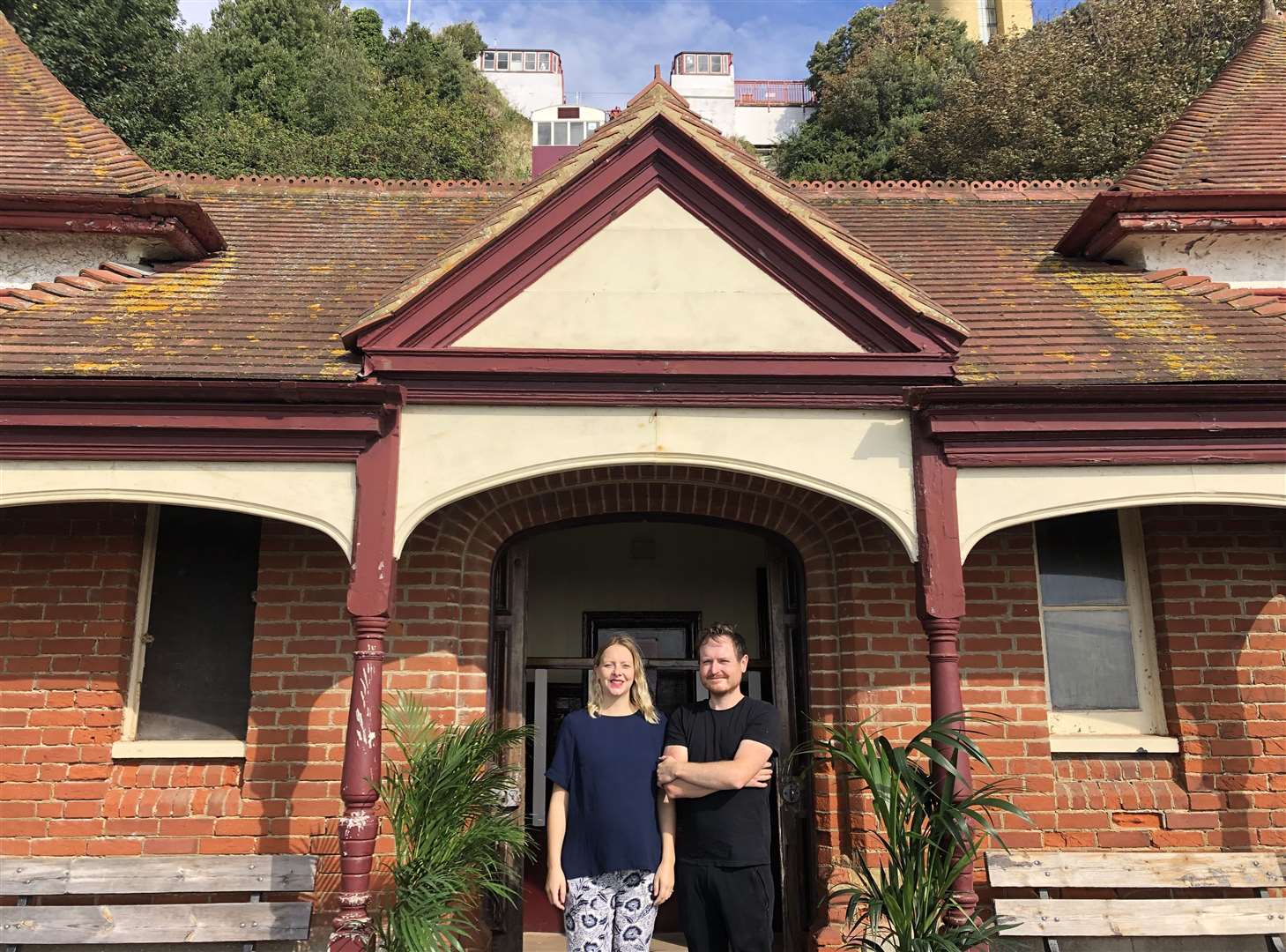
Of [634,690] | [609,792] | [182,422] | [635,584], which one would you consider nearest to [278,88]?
[635,584]

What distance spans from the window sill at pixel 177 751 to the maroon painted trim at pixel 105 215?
12.1 ft

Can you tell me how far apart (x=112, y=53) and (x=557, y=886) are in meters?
27.7

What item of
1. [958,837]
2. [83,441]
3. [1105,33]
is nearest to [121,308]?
[83,441]

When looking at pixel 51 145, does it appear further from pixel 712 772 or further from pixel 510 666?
pixel 712 772

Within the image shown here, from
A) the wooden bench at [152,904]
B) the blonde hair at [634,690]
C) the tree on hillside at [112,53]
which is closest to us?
the blonde hair at [634,690]

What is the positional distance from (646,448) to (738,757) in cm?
203

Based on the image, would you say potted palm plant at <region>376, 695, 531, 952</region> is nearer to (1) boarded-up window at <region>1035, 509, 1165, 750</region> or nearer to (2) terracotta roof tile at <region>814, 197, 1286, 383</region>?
(2) terracotta roof tile at <region>814, 197, 1286, 383</region>

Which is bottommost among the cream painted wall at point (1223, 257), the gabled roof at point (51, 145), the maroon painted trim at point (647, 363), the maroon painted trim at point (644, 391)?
the maroon painted trim at point (644, 391)

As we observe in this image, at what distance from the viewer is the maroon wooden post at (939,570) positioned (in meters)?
5.09

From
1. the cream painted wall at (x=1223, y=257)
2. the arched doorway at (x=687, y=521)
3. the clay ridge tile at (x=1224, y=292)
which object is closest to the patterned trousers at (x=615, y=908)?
the arched doorway at (x=687, y=521)

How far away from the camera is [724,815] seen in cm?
392

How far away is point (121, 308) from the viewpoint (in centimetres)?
639

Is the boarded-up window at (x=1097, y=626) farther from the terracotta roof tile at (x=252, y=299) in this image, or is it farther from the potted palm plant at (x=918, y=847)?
the terracotta roof tile at (x=252, y=299)

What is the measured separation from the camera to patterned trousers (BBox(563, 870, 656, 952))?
3965 millimetres
